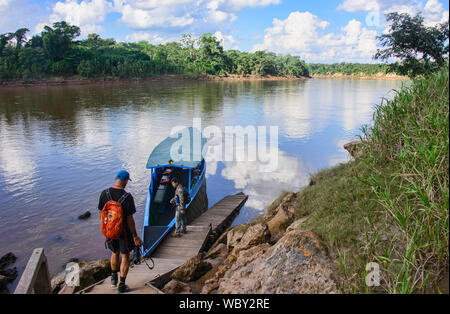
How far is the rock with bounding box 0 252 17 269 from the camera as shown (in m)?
8.56

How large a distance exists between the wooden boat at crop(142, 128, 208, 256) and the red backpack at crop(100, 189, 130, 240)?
12.3 ft

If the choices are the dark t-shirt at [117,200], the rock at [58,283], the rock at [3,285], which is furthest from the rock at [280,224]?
the rock at [3,285]

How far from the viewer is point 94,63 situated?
63.8 meters

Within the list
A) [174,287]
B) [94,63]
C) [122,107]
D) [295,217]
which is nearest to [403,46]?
[295,217]

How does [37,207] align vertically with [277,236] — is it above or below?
below

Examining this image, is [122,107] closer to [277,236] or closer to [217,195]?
[217,195]

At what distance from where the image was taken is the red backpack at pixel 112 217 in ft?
14.4

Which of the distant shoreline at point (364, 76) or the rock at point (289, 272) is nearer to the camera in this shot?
the rock at point (289, 272)

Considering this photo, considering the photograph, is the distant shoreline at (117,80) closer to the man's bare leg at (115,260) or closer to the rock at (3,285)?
the man's bare leg at (115,260)

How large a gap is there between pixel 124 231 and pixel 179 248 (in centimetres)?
365

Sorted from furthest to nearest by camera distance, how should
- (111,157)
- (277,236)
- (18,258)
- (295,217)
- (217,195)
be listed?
(111,157), (217,195), (18,258), (295,217), (277,236)

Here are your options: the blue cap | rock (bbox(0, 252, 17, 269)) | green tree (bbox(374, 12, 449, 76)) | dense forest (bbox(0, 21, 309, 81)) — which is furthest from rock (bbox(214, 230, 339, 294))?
dense forest (bbox(0, 21, 309, 81))

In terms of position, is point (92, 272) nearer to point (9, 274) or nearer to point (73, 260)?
point (73, 260)

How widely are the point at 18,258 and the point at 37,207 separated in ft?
11.2
